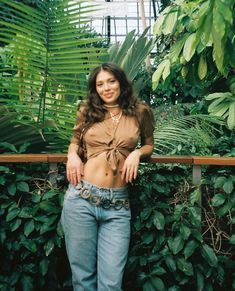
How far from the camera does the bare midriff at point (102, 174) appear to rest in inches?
77.9

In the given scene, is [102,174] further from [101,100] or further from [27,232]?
[27,232]

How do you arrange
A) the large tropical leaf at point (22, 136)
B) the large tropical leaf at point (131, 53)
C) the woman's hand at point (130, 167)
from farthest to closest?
the large tropical leaf at point (131, 53) → the large tropical leaf at point (22, 136) → the woman's hand at point (130, 167)

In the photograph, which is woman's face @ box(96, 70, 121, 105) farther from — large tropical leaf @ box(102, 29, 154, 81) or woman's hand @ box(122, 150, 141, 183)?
large tropical leaf @ box(102, 29, 154, 81)

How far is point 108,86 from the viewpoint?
80.5 inches

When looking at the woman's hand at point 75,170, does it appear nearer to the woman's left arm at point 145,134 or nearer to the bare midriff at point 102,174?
the bare midriff at point 102,174

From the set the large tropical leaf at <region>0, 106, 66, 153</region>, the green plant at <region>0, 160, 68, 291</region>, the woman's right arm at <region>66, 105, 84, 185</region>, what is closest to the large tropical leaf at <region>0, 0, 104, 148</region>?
the large tropical leaf at <region>0, 106, 66, 153</region>

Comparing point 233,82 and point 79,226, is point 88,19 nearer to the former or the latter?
point 233,82

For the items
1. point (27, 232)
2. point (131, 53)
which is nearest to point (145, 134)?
point (27, 232)

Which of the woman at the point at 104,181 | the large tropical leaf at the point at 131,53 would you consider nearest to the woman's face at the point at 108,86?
the woman at the point at 104,181

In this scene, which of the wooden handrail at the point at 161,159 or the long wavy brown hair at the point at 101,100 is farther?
the wooden handrail at the point at 161,159

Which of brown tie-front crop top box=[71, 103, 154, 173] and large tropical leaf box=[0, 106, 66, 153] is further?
large tropical leaf box=[0, 106, 66, 153]

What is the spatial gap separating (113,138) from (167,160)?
1.21 ft

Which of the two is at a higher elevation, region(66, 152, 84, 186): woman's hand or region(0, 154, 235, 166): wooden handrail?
region(0, 154, 235, 166): wooden handrail

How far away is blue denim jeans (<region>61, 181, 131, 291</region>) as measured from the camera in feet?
6.43
